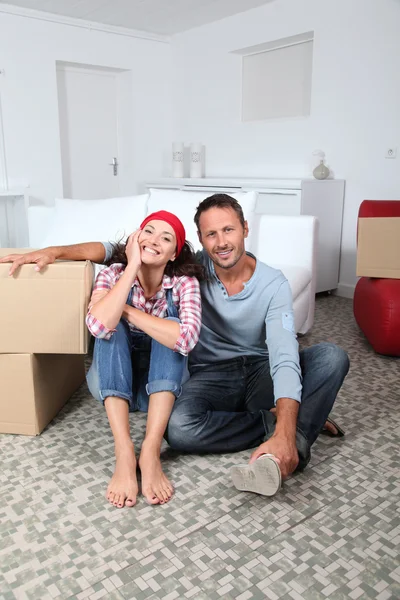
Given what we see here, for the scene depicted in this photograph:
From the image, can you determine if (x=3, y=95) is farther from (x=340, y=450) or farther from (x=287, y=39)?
(x=340, y=450)

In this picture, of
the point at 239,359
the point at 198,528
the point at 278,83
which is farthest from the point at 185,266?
the point at 278,83

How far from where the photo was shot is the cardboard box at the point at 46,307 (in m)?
1.66

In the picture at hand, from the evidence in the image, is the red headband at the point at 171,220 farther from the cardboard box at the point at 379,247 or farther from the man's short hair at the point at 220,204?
the cardboard box at the point at 379,247

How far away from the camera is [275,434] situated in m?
1.43

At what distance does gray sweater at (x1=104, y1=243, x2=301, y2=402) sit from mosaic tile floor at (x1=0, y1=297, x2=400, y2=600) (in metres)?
0.32

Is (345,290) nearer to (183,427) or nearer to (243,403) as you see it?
(243,403)

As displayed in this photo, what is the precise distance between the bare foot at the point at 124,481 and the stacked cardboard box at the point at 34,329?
14.2 inches

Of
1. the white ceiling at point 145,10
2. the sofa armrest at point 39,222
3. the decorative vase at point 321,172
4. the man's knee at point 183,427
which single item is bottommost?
the man's knee at point 183,427

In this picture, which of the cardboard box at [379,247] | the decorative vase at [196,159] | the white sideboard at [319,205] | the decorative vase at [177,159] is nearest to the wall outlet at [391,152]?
the white sideboard at [319,205]

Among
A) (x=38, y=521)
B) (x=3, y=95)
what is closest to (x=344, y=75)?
(x=3, y=95)

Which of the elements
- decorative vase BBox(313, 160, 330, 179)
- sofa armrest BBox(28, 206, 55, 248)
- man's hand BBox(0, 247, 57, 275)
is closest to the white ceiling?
decorative vase BBox(313, 160, 330, 179)

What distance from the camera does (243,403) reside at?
5.86ft

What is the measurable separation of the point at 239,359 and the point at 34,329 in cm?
66

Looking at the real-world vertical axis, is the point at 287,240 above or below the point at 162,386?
above
